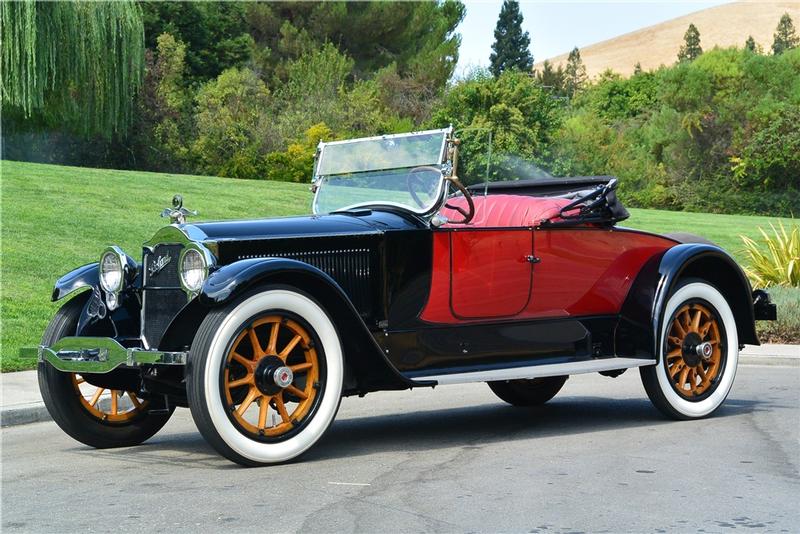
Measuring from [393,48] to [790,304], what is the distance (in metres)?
49.4

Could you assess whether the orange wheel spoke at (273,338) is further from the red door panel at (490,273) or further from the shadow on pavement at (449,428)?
the red door panel at (490,273)

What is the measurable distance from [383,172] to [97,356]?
8.13 feet

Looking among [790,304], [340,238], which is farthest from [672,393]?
[790,304]

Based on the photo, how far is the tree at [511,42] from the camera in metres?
85.7

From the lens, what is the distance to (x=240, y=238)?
6.57 metres

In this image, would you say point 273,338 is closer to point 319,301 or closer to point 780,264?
point 319,301

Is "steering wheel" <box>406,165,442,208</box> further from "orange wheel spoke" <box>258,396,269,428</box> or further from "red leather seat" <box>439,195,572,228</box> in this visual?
"orange wheel spoke" <box>258,396,269,428</box>

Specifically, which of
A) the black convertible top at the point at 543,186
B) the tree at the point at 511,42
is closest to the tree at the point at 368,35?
the tree at the point at 511,42

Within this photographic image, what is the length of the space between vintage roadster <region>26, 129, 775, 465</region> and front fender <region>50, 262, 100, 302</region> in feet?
0.04

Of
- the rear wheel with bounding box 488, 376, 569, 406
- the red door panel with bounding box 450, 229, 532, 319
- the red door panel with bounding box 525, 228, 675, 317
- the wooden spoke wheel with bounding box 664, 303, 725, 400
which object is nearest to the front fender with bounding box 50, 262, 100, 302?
the red door panel with bounding box 450, 229, 532, 319

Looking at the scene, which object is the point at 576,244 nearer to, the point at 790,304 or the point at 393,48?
the point at 790,304

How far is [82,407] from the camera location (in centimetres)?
712

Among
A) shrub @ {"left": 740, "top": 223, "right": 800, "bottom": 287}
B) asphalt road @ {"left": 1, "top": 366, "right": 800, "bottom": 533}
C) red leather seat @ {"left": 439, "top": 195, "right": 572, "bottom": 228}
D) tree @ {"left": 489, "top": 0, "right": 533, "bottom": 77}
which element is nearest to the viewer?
asphalt road @ {"left": 1, "top": 366, "right": 800, "bottom": 533}

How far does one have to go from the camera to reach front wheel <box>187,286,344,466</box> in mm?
5973
